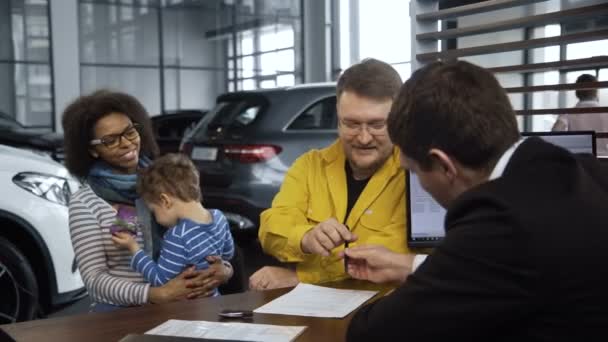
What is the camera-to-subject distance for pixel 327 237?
85.3 inches

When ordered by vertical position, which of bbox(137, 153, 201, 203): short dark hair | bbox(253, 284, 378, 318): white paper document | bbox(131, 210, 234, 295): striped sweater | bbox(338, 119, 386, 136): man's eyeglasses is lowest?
bbox(253, 284, 378, 318): white paper document

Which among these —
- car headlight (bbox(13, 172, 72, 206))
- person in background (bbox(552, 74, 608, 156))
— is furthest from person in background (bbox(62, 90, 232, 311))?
person in background (bbox(552, 74, 608, 156))

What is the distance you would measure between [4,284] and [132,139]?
65.8 inches

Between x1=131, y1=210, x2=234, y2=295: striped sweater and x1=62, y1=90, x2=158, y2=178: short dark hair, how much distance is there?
1.57ft

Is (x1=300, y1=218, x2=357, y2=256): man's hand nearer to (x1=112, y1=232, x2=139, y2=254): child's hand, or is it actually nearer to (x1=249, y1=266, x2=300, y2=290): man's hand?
(x1=249, y1=266, x2=300, y2=290): man's hand

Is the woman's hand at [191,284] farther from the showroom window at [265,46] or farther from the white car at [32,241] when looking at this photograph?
the showroom window at [265,46]

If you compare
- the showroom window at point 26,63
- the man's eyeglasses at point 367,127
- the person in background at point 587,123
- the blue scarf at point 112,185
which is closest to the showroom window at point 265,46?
the showroom window at point 26,63

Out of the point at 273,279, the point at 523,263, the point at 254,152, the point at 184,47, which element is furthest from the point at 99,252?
the point at 184,47

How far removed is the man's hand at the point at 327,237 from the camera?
214 cm

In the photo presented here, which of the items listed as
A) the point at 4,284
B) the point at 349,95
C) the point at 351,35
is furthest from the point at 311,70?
the point at 349,95

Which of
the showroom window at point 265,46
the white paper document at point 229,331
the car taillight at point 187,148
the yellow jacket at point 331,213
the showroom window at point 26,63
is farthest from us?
the showroom window at point 265,46

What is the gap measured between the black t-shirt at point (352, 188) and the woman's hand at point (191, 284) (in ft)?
1.57

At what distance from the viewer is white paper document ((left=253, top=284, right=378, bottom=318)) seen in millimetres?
1968

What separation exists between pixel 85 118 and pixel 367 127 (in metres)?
1.06
